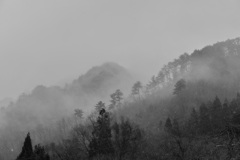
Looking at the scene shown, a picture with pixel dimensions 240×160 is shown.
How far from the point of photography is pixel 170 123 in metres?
65.4

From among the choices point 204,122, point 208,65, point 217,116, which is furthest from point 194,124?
point 208,65

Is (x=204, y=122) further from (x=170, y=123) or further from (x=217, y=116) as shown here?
(x=170, y=123)

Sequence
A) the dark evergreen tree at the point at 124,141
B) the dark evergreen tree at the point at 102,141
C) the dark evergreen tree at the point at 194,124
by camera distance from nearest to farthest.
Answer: the dark evergreen tree at the point at 124,141 < the dark evergreen tree at the point at 102,141 < the dark evergreen tree at the point at 194,124

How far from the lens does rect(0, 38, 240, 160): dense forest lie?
32.8 m

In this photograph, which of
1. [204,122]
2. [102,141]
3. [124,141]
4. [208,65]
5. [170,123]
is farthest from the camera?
[208,65]

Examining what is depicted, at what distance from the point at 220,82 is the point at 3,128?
151m

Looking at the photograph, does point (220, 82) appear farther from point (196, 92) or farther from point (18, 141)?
point (18, 141)

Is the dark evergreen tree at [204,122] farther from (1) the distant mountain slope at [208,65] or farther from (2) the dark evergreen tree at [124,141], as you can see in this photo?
(1) the distant mountain slope at [208,65]

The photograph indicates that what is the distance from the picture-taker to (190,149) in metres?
48.1

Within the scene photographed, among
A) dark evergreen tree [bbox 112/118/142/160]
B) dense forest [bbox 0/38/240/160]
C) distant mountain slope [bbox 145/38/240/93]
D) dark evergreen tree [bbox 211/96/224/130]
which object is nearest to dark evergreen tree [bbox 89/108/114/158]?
dense forest [bbox 0/38/240/160]

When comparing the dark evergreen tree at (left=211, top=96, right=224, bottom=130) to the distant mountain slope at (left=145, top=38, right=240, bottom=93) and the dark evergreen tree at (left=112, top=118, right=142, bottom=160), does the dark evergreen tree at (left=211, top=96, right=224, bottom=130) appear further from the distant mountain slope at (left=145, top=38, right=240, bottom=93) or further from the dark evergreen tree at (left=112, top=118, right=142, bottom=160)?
the distant mountain slope at (left=145, top=38, right=240, bottom=93)

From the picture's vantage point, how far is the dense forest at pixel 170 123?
3284 centimetres

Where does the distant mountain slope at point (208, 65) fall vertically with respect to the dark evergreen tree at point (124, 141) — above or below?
above

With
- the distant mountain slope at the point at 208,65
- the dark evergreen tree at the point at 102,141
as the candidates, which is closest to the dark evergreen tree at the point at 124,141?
the dark evergreen tree at the point at 102,141
